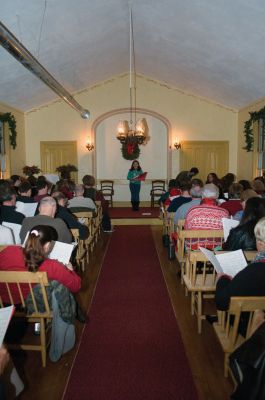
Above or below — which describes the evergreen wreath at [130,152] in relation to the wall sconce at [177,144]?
below

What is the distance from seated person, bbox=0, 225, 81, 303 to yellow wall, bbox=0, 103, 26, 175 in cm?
728

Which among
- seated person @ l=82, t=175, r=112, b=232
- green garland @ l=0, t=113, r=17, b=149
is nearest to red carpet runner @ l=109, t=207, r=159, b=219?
seated person @ l=82, t=175, r=112, b=232

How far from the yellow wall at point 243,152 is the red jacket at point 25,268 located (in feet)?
25.6

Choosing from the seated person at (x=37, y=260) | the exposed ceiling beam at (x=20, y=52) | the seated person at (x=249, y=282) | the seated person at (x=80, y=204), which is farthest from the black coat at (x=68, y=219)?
the seated person at (x=249, y=282)

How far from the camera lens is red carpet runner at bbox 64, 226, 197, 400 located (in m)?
2.31

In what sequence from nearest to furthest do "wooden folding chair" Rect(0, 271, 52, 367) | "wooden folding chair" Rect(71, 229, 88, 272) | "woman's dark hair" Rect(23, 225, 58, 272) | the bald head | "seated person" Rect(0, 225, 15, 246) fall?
"wooden folding chair" Rect(0, 271, 52, 367), "woman's dark hair" Rect(23, 225, 58, 272), "seated person" Rect(0, 225, 15, 246), the bald head, "wooden folding chair" Rect(71, 229, 88, 272)

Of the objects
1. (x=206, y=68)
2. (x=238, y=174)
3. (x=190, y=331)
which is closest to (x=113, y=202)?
(x=238, y=174)

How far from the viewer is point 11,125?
8961 millimetres

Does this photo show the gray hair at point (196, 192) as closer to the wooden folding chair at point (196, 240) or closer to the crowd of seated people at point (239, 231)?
the crowd of seated people at point (239, 231)

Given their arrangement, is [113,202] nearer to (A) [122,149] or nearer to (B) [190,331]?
(A) [122,149]

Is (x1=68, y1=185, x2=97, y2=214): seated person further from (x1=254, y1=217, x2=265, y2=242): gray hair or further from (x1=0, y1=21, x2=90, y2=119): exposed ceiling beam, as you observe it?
(x1=254, y1=217, x2=265, y2=242): gray hair

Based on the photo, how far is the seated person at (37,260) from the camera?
94.8 inches

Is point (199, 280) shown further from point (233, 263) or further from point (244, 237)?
point (233, 263)

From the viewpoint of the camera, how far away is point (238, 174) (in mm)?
10648
